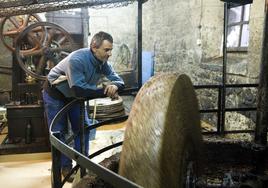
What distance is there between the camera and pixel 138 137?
1288mm

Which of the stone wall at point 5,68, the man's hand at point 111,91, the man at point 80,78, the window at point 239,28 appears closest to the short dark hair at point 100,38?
the man at point 80,78

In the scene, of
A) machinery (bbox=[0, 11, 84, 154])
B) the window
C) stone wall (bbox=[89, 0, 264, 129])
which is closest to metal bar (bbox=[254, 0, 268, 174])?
stone wall (bbox=[89, 0, 264, 129])

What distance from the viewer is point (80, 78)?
2.88m

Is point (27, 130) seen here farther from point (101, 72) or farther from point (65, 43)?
point (101, 72)

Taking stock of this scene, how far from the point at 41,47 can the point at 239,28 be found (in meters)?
3.15

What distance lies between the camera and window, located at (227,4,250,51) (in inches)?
184

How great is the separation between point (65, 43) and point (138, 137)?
386cm

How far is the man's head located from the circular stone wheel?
1.44 m

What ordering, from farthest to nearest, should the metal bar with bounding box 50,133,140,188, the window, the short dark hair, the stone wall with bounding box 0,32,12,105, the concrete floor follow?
the stone wall with bounding box 0,32,12,105
the window
the concrete floor
the short dark hair
the metal bar with bounding box 50,133,140,188

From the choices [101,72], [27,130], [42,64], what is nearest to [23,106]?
[27,130]

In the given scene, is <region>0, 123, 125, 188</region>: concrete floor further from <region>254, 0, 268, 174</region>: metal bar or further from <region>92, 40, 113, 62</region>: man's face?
<region>254, 0, 268, 174</region>: metal bar

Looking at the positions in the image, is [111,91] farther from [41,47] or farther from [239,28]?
[239,28]

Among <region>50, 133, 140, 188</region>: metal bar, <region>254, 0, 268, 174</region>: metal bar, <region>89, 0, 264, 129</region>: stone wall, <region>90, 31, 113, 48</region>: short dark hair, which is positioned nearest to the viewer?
<region>50, 133, 140, 188</region>: metal bar

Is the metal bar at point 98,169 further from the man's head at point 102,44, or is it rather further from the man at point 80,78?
the man's head at point 102,44
